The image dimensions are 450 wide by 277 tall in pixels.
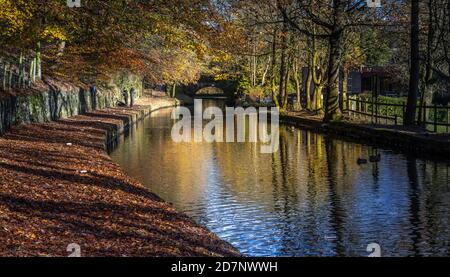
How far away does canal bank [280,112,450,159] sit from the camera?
26.4 metres

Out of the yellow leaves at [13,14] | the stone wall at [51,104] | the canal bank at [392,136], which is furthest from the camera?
the canal bank at [392,136]

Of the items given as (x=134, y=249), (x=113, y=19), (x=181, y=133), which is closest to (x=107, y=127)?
(x=181, y=133)

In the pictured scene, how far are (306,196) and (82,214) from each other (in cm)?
789

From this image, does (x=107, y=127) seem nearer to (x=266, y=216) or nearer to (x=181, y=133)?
(x=181, y=133)

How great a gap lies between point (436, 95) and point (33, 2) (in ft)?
160

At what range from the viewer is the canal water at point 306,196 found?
13195 mm

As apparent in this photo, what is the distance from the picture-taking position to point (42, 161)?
1841 centimetres

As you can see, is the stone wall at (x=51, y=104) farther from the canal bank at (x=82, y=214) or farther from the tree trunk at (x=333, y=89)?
the tree trunk at (x=333, y=89)

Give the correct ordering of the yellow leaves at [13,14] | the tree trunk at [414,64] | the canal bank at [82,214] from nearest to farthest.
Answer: the canal bank at [82,214] < the yellow leaves at [13,14] < the tree trunk at [414,64]

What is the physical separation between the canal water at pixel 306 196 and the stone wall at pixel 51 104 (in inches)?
173
